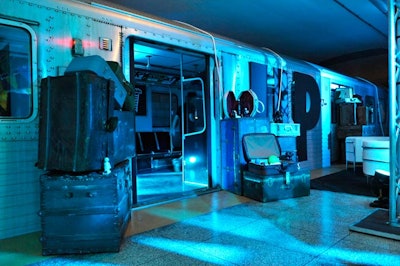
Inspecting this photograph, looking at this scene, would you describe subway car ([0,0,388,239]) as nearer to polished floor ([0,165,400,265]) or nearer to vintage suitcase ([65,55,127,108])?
vintage suitcase ([65,55,127,108])

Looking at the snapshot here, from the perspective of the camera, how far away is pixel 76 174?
2535 mm

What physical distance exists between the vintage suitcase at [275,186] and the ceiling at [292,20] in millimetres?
3913

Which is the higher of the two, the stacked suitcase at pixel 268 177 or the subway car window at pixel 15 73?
the subway car window at pixel 15 73

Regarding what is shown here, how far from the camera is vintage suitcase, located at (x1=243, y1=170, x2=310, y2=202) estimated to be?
13.4ft

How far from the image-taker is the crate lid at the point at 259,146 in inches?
182

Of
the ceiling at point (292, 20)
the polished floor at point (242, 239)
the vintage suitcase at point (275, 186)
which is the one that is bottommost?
the polished floor at point (242, 239)

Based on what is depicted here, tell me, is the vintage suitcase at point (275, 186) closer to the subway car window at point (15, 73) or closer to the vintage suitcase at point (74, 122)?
the vintage suitcase at point (74, 122)

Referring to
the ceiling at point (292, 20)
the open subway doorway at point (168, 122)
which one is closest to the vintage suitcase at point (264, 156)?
the open subway doorway at point (168, 122)

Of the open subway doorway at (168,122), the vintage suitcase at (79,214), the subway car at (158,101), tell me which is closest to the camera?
the vintage suitcase at (79,214)

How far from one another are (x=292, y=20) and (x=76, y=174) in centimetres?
675

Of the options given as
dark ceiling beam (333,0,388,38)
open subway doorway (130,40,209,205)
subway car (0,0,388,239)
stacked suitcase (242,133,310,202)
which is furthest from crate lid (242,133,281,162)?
dark ceiling beam (333,0,388,38)

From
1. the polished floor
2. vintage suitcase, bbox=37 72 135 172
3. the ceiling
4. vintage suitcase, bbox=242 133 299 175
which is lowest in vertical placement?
the polished floor

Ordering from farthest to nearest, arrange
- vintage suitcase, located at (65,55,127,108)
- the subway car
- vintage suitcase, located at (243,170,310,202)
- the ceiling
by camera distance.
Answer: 1. the ceiling
2. vintage suitcase, located at (243,170,310,202)
3. the subway car
4. vintage suitcase, located at (65,55,127,108)

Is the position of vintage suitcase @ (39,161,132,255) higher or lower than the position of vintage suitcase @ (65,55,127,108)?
lower
